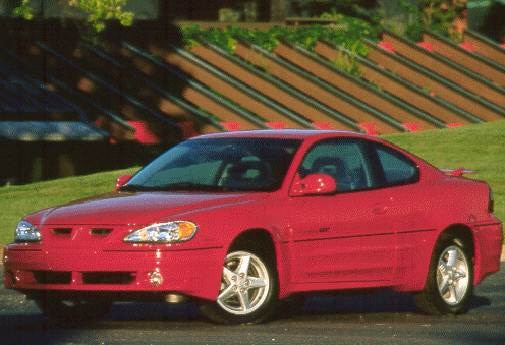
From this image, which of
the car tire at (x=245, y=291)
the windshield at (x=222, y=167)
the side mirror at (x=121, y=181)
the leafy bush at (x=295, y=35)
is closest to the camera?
the car tire at (x=245, y=291)

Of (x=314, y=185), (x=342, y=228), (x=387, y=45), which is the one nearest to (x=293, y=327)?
(x=342, y=228)

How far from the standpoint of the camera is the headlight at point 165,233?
12.2 metres

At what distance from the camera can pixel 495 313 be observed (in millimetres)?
14055

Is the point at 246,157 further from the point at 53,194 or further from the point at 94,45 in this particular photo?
the point at 94,45

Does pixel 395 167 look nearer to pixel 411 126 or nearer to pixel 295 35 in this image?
pixel 411 126

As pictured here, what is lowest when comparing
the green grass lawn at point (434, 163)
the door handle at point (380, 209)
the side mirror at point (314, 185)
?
the green grass lawn at point (434, 163)

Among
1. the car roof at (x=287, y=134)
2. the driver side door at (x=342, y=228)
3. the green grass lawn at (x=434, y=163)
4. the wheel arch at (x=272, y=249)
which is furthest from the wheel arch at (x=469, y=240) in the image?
the green grass lawn at (x=434, y=163)

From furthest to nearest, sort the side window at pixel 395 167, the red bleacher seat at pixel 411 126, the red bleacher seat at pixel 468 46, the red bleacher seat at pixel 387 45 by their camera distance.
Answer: the red bleacher seat at pixel 468 46 → the red bleacher seat at pixel 387 45 → the red bleacher seat at pixel 411 126 → the side window at pixel 395 167

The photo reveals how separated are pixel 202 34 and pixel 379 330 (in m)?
29.0

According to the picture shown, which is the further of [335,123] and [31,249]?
[335,123]

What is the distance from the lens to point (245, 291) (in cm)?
1254

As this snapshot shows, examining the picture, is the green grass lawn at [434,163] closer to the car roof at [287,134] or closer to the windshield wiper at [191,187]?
the car roof at [287,134]

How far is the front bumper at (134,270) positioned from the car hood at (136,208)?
22 centimetres

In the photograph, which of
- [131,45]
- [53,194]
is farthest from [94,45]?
[53,194]
